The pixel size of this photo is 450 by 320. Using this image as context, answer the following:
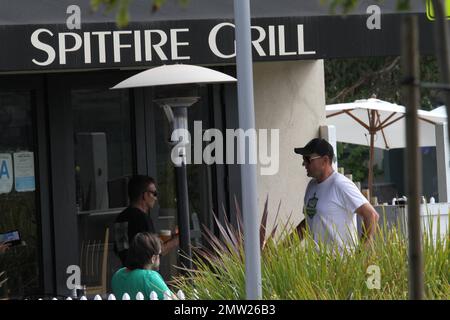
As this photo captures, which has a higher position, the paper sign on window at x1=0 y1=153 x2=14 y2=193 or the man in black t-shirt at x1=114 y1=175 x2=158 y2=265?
the paper sign on window at x1=0 y1=153 x2=14 y2=193

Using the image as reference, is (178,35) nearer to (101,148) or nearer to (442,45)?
(101,148)

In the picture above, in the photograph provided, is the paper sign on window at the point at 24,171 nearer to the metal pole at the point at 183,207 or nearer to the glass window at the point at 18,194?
the glass window at the point at 18,194

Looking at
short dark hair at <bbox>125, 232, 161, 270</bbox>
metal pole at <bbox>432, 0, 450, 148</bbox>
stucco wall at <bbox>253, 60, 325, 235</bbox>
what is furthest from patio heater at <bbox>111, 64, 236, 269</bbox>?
metal pole at <bbox>432, 0, 450, 148</bbox>

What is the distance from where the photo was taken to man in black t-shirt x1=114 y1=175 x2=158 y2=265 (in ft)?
25.5

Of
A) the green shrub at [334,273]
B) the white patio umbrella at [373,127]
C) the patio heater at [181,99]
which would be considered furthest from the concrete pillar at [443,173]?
the green shrub at [334,273]

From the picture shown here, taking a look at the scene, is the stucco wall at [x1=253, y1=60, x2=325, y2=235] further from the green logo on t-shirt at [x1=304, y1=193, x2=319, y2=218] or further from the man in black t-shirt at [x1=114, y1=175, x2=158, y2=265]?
the green logo on t-shirt at [x1=304, y1=193, x2=319, y2=218]

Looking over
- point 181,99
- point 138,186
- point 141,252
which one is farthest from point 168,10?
point 141,252

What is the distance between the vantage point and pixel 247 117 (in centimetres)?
473

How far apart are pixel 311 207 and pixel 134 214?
1.33 meters

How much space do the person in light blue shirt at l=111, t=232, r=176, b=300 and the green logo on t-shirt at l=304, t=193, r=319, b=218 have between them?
1.35 metres

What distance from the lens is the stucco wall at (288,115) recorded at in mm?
9340
